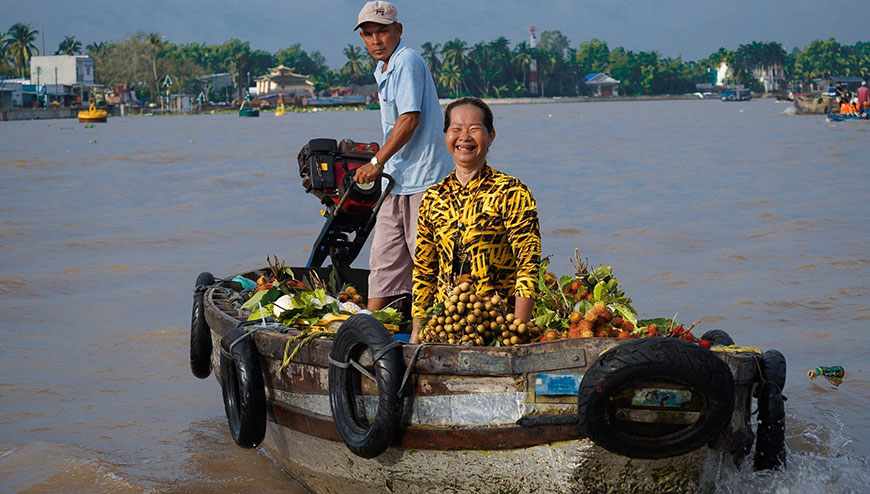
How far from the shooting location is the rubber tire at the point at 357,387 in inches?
162

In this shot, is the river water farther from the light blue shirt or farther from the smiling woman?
the light blue shirt

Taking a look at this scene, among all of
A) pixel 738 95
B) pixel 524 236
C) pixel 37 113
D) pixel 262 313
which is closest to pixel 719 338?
pixel 524 236

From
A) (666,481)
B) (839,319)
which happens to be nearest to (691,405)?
(666,481)

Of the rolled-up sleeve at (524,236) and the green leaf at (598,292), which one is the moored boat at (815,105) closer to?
the green leaf at (598,292)

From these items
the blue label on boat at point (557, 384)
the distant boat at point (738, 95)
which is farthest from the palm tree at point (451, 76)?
the blue label on boat at point (557, 384)

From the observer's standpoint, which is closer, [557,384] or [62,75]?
[557,384]

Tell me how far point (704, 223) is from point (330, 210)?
10.3 metres

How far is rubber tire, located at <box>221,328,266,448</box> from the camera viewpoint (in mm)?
4941

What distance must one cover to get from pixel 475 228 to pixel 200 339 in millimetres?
2567

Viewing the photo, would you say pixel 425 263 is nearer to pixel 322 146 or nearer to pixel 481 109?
pixel 481 109

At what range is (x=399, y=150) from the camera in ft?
18.3

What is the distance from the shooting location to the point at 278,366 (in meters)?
4.89

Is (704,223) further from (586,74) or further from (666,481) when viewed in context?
(586,74)

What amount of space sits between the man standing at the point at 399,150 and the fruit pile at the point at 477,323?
4.46 ft
